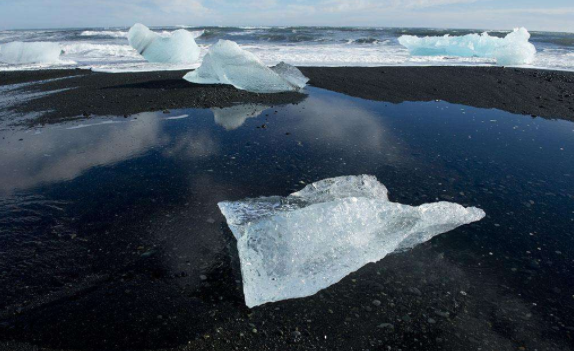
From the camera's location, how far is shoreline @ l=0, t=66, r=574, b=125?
7.21 meters

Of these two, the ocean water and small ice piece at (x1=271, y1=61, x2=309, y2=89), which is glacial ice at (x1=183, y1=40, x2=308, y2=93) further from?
the ocean water

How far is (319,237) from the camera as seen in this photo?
104 inches

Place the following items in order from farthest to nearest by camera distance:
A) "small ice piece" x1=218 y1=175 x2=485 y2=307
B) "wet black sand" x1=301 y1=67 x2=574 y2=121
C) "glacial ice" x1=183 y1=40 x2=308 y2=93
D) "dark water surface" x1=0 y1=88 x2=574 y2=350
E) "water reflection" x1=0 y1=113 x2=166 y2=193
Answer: "glacial ice" x1=183 y1=40 x2=308 y2=93 < "wet black sand" x1=301 y1=67 x2=574 y2=121 < "water reflection" x1=0 y1=113 x2=166 y2=193 < "small ice piece" x1=218 y1=175 x2=485 y2=307 < "dark water surface" x1=0 y1=88 x2=574 y2=350

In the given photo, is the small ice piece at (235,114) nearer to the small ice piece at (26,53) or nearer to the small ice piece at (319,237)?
the small ice piece at (319,237)

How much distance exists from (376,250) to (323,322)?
782 millimetres

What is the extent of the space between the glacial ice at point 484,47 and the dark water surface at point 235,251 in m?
10.1

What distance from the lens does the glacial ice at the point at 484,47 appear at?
13.8 meters

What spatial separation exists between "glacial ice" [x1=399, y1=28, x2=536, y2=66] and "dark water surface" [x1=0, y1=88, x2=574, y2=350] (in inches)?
396

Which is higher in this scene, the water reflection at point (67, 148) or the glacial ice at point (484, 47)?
the glacial ice at point (484, 47)

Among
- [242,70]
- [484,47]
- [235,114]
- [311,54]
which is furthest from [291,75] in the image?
[484,47]

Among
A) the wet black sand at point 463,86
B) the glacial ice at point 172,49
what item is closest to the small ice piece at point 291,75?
the wet black sand at point 463,86

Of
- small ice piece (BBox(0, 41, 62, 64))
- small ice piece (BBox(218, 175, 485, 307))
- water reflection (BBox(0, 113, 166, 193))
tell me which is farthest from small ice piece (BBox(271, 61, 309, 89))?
small ice piece (BBox(0, 41, 62, 64))

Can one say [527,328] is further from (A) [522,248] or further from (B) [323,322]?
(B) [323,322]

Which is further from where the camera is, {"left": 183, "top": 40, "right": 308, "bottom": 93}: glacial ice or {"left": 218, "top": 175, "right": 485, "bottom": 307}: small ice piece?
{"left": 183, "top": 40, "right": 308, "bottom": 93}: glacial ice
